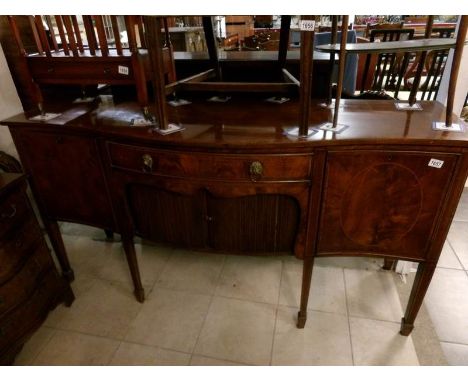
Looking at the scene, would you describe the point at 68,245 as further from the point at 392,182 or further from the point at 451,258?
the point at 451,258

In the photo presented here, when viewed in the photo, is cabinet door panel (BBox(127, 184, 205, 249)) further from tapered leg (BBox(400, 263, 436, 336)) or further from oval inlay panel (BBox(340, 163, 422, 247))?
tapered leg (BBox(400, 263, 436, 336))

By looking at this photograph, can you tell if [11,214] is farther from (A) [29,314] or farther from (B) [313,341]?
(B) [313,341]

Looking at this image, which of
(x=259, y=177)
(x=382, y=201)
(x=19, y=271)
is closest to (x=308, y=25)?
(x=259, y=177)

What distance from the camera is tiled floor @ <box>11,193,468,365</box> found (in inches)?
53.5

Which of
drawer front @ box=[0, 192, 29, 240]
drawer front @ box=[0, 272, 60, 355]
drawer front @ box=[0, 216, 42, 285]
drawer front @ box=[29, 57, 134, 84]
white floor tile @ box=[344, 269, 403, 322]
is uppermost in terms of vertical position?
drawer front @ box=[29, 57, 134, 84]

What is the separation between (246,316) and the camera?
1.53 meters

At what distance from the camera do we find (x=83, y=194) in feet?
4.63

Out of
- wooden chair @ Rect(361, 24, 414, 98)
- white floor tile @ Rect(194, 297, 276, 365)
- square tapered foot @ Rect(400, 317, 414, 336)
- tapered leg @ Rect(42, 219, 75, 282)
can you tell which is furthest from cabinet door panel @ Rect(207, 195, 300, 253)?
wooden chair @ Rect(361, 24, 414, 98)

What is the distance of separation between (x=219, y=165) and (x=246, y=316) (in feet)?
2.66

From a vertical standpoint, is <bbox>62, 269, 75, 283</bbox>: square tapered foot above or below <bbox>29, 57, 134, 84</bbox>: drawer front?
below

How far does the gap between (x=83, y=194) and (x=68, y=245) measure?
31.6 inches

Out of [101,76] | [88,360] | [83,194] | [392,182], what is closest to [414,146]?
[392,182]

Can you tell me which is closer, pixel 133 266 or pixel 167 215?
pixel 167 215

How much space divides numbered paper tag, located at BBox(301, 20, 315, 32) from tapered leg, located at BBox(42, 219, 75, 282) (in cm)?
139
